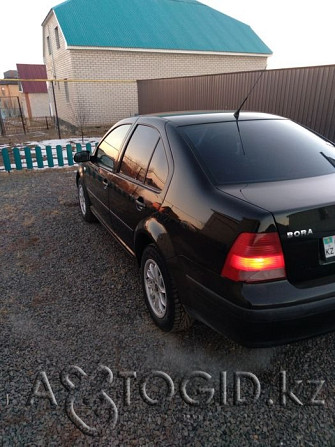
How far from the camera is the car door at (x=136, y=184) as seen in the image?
2.59 meters

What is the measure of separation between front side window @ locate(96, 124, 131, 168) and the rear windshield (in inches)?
44.1

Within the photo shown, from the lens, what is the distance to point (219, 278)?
1848mm

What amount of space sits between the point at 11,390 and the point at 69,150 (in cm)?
770

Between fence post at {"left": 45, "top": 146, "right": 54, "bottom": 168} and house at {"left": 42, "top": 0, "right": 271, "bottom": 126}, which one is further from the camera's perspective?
house at {"left": 42, "top": 0, "right": 271, "bottom": 126}

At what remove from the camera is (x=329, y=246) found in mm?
1812

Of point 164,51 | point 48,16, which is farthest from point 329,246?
point 48,16

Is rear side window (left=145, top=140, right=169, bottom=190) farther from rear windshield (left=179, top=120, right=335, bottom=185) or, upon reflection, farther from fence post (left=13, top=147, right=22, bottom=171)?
fence post (left=13, top=147, right=22, bottom=171)

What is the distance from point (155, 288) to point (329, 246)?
4.57ft

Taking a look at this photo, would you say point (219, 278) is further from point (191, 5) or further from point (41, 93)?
point (41, 93)

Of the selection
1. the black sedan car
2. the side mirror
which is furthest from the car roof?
the side mirror

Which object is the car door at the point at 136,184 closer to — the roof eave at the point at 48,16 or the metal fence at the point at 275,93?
the metal fence at the point at 275,93

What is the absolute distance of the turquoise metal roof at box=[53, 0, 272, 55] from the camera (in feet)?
55.5

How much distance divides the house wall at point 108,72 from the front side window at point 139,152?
14.7 meters

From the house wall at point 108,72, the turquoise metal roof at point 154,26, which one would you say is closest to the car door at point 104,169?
the house wall at point 108,72
